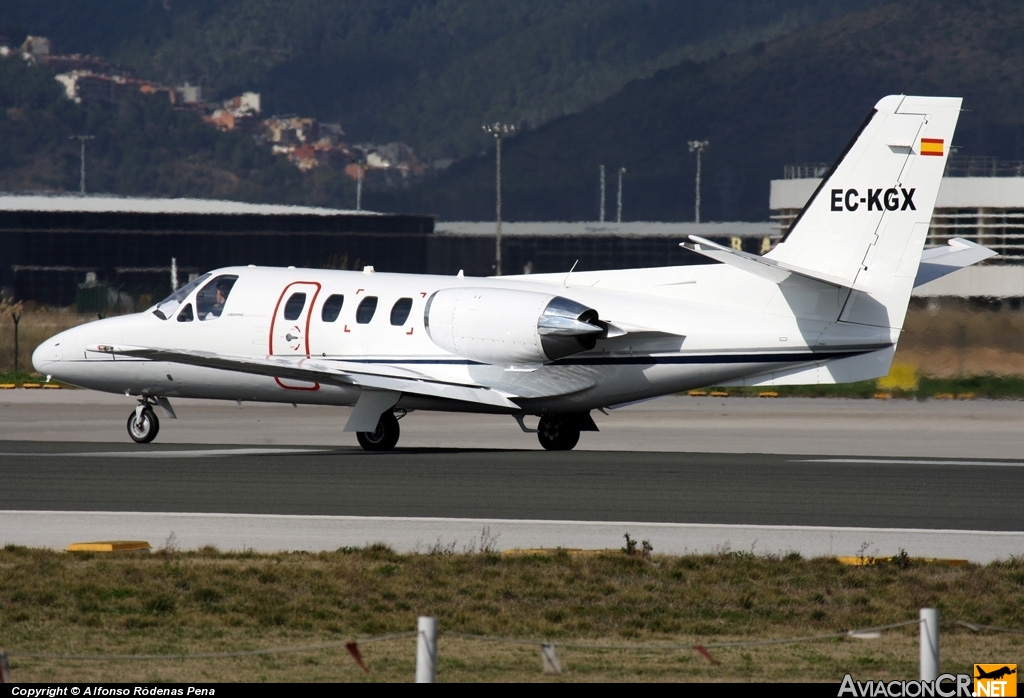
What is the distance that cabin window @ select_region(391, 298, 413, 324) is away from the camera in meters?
30.5

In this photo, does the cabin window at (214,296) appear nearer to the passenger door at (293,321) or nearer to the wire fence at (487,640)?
the passenger door at (293,321)

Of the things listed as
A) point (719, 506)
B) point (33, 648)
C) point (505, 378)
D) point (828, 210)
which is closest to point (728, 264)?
point (828, 210)

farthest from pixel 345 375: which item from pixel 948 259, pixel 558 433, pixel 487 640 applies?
pixel 487 640

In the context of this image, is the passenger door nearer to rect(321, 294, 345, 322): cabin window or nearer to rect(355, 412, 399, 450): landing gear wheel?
rect(321, 294, 345, 322): cabin window

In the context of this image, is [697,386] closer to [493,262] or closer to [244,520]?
[244,520]

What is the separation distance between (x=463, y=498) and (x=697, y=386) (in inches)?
303

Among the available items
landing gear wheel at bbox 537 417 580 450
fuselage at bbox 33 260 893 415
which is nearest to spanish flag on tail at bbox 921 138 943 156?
fuselage at bbox 33 260 893 415

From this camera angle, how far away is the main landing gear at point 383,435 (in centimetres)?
3108

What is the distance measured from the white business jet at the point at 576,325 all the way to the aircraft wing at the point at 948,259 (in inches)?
1.9

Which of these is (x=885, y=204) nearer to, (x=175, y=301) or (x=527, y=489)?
(x=527, y=489)

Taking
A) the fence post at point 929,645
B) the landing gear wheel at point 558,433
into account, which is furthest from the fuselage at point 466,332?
the fence post at point 929,645

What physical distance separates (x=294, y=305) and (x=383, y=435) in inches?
124

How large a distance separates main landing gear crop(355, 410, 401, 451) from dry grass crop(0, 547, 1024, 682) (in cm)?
1307

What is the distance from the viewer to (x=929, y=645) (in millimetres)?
9961
